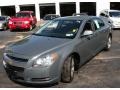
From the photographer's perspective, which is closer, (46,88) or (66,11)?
(46,88)

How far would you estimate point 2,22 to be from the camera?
2116cm

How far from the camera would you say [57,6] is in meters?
37.1

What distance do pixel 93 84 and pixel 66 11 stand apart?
3535 cm

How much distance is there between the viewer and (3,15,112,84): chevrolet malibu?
5.65m

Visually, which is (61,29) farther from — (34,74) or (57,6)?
(57,6)

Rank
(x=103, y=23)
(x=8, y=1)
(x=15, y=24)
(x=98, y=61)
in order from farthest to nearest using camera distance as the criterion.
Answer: (x=8, y=1)
(x=15, y=24)
(x=103, y=23)
(x=98, y=61)

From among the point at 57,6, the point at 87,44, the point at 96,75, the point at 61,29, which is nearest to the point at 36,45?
the point at 61,29

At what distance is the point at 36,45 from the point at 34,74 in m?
0.93

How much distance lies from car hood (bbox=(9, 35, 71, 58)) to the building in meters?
30.4

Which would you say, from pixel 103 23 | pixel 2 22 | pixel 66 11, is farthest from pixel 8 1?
pixel 103 23

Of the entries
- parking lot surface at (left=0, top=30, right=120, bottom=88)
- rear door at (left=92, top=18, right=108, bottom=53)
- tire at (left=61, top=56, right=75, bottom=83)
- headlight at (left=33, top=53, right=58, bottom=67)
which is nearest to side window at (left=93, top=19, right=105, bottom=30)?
rear door at (left=92, top=18, right=108, bottom=53)

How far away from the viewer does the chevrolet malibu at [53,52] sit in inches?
222

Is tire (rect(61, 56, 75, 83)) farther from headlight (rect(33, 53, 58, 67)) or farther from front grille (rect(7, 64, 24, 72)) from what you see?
Answer: front grille (rect(7, 64, 24, 72))

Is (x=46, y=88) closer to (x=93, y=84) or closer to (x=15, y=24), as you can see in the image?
(x=93, y=84)
